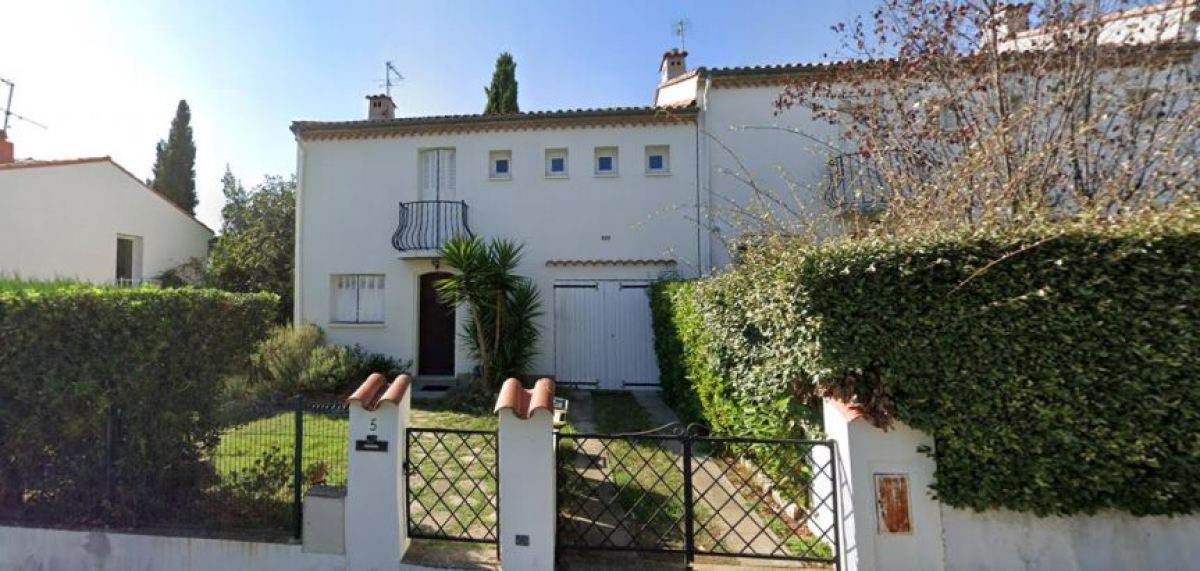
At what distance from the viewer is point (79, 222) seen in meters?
12.3

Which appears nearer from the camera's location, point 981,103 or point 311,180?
point 981,103

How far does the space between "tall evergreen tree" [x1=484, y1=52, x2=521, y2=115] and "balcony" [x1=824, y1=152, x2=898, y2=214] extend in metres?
12.9

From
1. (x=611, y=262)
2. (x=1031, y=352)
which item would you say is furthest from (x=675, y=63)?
(x=1031, y=352)

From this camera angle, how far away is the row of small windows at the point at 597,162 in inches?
408

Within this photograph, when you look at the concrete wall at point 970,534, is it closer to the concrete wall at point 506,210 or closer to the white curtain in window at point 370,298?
the concrete wall at point 506,210

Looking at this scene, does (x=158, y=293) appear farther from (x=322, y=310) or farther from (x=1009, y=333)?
(x=322, y=310)

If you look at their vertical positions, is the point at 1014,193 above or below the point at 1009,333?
above

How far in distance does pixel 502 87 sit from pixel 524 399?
56.1 ft

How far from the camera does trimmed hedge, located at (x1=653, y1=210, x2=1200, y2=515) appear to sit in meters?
2.80

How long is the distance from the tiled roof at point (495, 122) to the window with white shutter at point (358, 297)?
3386 mm

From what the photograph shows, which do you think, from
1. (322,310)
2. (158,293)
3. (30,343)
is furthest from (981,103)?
(322,310)

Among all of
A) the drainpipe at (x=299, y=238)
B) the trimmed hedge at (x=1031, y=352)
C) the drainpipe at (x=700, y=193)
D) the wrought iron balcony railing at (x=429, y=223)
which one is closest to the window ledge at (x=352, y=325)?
the drainpipe at (x=299, y=238)

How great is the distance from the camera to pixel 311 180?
36.0 ft

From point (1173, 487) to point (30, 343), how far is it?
25.5 ft
